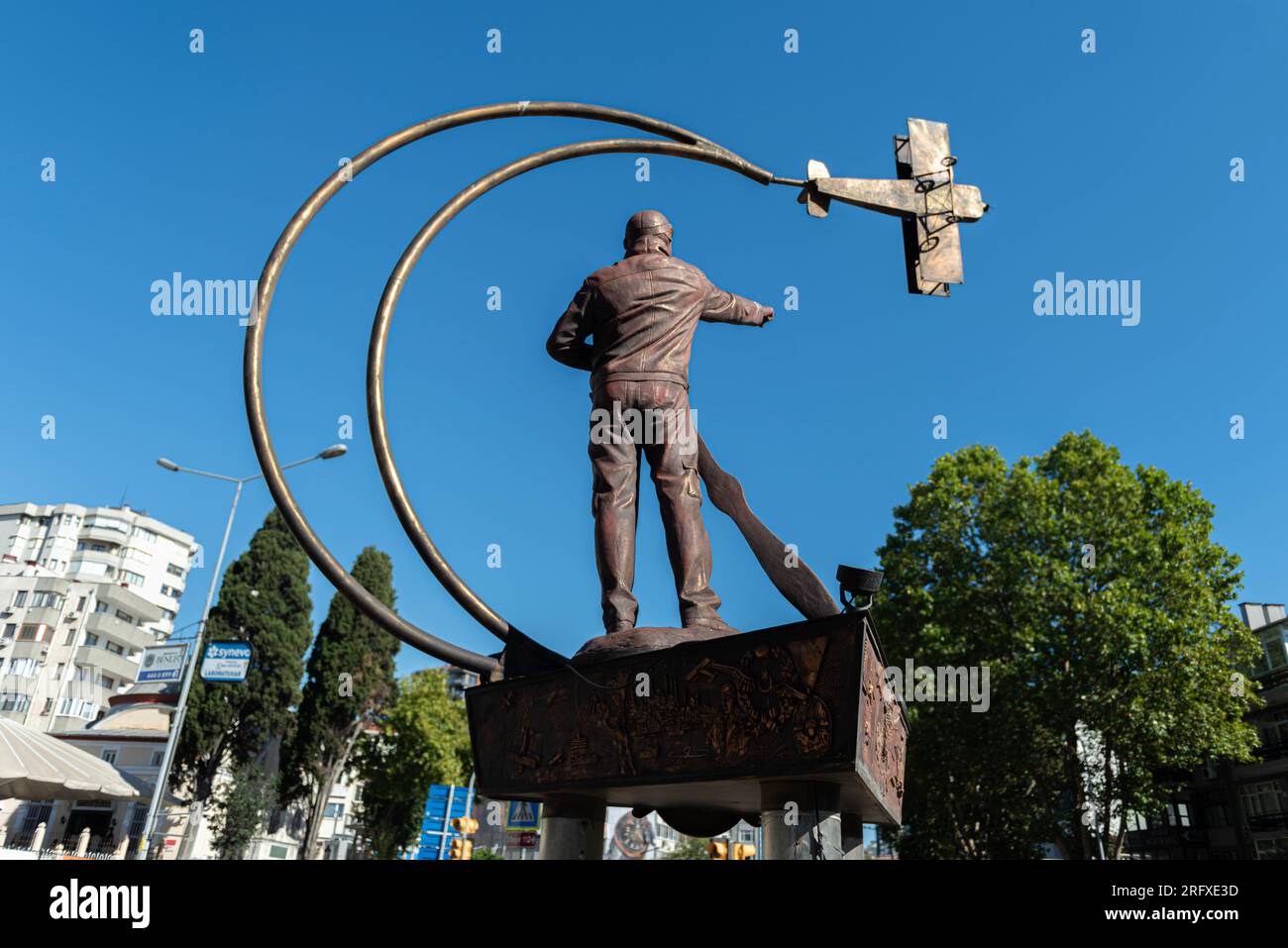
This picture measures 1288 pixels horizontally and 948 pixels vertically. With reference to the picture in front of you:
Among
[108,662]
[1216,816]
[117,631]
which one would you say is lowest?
[1216,816]

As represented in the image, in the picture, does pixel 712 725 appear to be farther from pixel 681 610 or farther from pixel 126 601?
pixel 126 601

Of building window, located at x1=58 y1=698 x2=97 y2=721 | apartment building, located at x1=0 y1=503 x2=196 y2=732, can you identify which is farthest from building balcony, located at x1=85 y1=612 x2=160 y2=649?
building window, located at x1=58 y1=698 x2=97 y2=721

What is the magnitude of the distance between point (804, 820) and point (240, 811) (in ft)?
125

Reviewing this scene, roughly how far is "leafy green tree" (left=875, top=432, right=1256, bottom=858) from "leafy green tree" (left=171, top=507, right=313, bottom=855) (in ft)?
83.2

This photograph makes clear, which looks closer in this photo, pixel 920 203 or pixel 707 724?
pixel 707 724

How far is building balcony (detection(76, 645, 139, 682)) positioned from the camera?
6084 cm

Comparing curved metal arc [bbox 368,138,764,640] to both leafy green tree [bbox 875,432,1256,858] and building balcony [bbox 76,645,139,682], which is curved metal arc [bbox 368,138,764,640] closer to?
leafy green tree [bbox 875,432,1256,858]

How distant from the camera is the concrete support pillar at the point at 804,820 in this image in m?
4.08

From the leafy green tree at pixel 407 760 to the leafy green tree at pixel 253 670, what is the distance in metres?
5.48

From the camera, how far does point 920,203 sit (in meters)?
5.88

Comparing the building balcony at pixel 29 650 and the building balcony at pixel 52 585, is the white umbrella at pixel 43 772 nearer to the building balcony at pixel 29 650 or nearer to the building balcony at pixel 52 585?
the building balcony at pixel 29 650

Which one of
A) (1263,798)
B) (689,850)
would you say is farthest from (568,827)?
(689,850)

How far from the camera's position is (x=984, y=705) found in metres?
22.8
